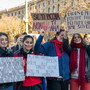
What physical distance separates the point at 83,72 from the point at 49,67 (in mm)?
711

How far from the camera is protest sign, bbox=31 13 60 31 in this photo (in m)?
5.16

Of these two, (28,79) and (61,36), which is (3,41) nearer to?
(28,79)

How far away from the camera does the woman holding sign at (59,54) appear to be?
446 cm

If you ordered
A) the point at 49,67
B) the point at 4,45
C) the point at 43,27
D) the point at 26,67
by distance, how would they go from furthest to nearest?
the point at 43,27, the point at 49,67, the point at 26,67, the point at 4,45

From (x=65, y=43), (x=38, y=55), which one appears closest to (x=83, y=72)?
(x=65, y=43)

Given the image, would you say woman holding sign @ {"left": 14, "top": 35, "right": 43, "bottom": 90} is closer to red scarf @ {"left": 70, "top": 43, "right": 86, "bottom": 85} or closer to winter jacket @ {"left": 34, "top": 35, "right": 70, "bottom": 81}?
winter jacket @ {"left": 34, "top": 35, "right": 70, "bottom": 81}

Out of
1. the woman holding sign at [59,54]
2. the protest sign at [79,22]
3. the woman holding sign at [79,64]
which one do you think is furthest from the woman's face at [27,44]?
the protest sign at [79,22]

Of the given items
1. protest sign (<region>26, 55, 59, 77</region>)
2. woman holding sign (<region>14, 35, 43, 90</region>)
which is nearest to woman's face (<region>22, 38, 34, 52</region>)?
woman holding sign (<region>14, 35, 43, 90</region>)

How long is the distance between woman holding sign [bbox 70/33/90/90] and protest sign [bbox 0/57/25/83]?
3.78ft

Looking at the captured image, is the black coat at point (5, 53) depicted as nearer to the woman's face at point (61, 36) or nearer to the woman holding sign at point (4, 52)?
the woman holding sign at point (4, 52)

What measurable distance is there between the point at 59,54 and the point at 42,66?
1.43 feet

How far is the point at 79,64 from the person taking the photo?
4578 millimetres

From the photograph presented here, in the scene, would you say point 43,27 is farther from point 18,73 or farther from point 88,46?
point 18,73

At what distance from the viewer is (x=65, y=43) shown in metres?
4.59
